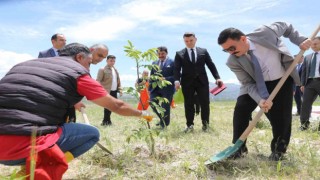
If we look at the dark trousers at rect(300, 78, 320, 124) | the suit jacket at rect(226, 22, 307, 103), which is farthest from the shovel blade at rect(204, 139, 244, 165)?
the dark trousers at rect(300, 78, 320, 124)

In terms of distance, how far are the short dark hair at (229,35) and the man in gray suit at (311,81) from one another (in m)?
3.49

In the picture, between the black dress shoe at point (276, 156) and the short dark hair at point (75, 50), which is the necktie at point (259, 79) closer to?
the black dress shoe at point (276, 156)

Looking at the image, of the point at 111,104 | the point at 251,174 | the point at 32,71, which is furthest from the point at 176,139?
the point at 32,71

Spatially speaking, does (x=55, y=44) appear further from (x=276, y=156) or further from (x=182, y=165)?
(x=276, y=156)

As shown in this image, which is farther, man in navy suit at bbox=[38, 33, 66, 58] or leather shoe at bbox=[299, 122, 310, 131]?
leather shoe at bbox=[299, 122, 310, 131]

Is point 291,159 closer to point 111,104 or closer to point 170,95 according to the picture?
point 111,104

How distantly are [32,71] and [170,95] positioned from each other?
4763mm

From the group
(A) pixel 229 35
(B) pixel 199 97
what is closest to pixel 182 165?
(A) pixel 229 35

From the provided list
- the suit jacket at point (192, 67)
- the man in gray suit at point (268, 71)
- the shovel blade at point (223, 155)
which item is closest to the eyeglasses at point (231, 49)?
the man in gray suit at point (268, 71)

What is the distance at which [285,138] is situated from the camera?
402 centimetres

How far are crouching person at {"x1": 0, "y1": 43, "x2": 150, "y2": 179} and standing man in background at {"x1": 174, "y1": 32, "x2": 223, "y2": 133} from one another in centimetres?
367

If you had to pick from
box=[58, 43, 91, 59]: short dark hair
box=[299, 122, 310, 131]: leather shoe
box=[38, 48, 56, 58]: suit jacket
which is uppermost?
box=[58, 43, 91, 59]: short dark hair

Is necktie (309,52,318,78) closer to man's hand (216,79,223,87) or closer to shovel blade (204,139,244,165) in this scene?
man's hand (216,79,223,87)

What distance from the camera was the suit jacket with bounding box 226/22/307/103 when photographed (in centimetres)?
385
